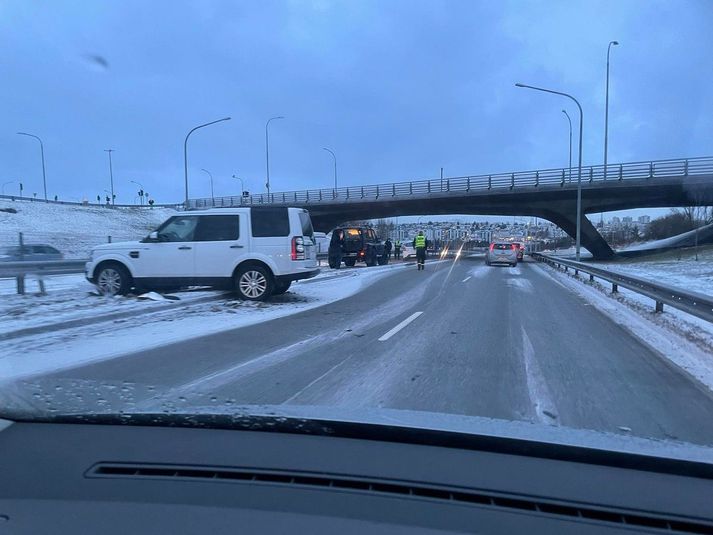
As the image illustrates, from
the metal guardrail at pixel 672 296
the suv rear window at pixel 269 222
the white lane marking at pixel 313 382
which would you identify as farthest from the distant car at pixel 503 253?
the white lane marking at pixel 313 382

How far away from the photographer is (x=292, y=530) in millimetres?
2422

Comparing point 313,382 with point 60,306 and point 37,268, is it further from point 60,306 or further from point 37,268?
point 37,268

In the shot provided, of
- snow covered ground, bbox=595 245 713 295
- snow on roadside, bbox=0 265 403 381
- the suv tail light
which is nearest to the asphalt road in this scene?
snow on roadside, bbox=0 265 403 381

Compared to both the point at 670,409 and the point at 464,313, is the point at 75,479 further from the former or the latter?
the point at 464,313

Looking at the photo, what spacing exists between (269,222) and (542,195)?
39.4 meters

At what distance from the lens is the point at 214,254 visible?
13984mm

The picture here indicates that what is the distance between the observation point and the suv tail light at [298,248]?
46.2ft

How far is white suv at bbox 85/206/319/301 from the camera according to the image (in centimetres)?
1396

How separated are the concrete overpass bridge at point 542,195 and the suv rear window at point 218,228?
38.3 metres

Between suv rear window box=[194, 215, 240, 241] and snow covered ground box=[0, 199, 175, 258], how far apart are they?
892 inches

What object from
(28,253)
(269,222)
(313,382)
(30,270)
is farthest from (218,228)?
(28,253)

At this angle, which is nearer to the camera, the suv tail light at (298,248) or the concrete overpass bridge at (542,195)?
the suv tail light at (298,248)

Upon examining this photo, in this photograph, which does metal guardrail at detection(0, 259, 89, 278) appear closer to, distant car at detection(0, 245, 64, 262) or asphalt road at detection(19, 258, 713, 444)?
distant car at detection(0, 245, 64, 262)

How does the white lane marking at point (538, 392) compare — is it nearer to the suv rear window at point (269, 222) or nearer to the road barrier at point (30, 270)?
the suv rear window at point (269, 222)
